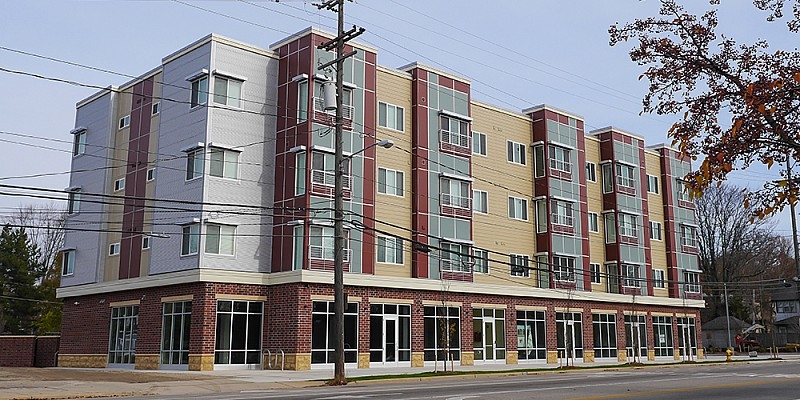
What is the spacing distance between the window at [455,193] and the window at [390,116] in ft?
13.6

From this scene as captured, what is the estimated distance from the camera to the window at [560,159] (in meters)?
50.7

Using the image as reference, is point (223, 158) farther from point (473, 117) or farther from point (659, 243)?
point (659, 243)

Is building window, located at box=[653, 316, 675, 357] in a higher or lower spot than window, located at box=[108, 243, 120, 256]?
lower

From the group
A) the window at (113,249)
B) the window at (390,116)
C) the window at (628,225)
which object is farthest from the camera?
the window at (628,225)

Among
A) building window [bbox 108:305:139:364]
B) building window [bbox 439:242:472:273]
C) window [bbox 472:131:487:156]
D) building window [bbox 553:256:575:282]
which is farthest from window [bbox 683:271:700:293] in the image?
building window [bbox 108:305:139:364]

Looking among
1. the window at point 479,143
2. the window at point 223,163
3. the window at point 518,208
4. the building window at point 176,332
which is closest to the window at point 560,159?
the window at point 518,208

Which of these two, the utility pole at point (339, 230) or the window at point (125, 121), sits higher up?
the window at point (125, 121)

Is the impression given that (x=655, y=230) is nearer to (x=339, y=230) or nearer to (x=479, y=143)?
(x=479, y=143)

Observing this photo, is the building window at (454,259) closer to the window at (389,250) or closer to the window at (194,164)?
the window at (389,250)

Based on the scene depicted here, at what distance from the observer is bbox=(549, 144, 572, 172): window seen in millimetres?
50719

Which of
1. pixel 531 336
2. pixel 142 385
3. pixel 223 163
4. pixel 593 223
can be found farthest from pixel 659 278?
pixel 142 385

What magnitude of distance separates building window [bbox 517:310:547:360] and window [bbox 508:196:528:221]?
19.7 feet

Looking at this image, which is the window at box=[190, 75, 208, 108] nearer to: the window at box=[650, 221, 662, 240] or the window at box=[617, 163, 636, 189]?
the window at box=[617, 163, 636, 189]

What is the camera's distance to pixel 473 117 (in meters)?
47.1
